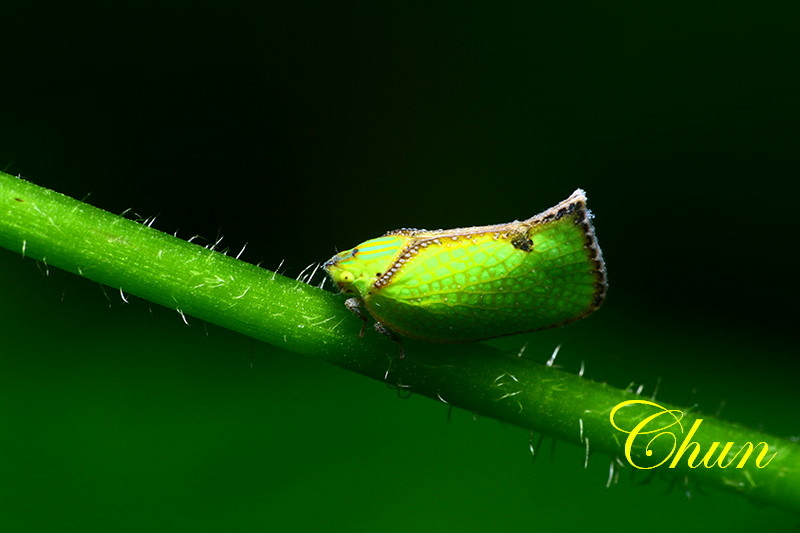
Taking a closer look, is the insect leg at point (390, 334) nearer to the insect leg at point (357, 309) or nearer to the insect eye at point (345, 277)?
the insect leg at point (357, 309)

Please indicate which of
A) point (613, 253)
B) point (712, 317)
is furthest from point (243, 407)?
point (712, 317)

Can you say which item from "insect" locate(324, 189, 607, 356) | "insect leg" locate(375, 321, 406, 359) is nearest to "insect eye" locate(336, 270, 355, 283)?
"insect" locate(324, 189, 607, 356)

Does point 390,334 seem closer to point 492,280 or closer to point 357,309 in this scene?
point 357,309

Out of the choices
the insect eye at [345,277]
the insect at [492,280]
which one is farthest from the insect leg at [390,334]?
the insect eye at [345,277]

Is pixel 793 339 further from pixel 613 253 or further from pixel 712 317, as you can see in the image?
pixel 613 253

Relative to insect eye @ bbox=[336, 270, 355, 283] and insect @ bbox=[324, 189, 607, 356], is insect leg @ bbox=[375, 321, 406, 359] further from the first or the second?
insect eye @ bbox=[336, 270, 355, 283]

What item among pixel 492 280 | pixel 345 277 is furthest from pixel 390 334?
pixel 492 280
